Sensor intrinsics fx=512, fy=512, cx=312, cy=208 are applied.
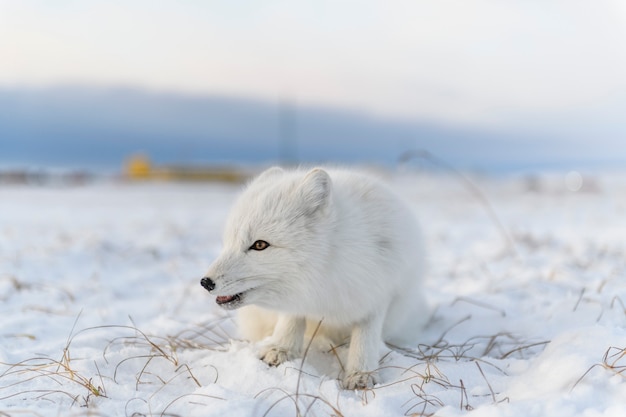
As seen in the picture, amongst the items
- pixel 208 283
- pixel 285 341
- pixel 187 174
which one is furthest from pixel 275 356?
pixel 187 174

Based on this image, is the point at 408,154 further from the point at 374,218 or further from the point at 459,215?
the point at 459,215

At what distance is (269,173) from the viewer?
137 inches

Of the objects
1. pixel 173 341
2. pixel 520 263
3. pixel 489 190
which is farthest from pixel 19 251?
pixel 489 190

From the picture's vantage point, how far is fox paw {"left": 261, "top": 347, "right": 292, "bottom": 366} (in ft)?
9.36

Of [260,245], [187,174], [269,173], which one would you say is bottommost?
[187,174]

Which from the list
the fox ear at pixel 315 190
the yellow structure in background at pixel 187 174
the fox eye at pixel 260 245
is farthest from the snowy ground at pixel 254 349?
the yellow structure in background at pixel 187 174

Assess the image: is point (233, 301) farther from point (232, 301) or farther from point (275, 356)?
point (275, 356)

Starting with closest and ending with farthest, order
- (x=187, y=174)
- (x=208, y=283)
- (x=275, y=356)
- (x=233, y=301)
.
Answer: (x=208, y=283)
(x=233, y=301)
(x=275, y=356)
(x=187, y=174)

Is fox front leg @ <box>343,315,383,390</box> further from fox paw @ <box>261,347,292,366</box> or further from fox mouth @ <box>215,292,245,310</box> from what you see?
fox mouth @ <box>215,292,245,310</box>

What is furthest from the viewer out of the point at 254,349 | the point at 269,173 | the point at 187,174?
the point at 187,174

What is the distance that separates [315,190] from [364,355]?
977 millimetres

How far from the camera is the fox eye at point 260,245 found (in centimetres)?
277

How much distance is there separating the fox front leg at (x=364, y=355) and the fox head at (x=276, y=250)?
447 millimetres

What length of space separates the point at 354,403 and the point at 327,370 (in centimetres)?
61
